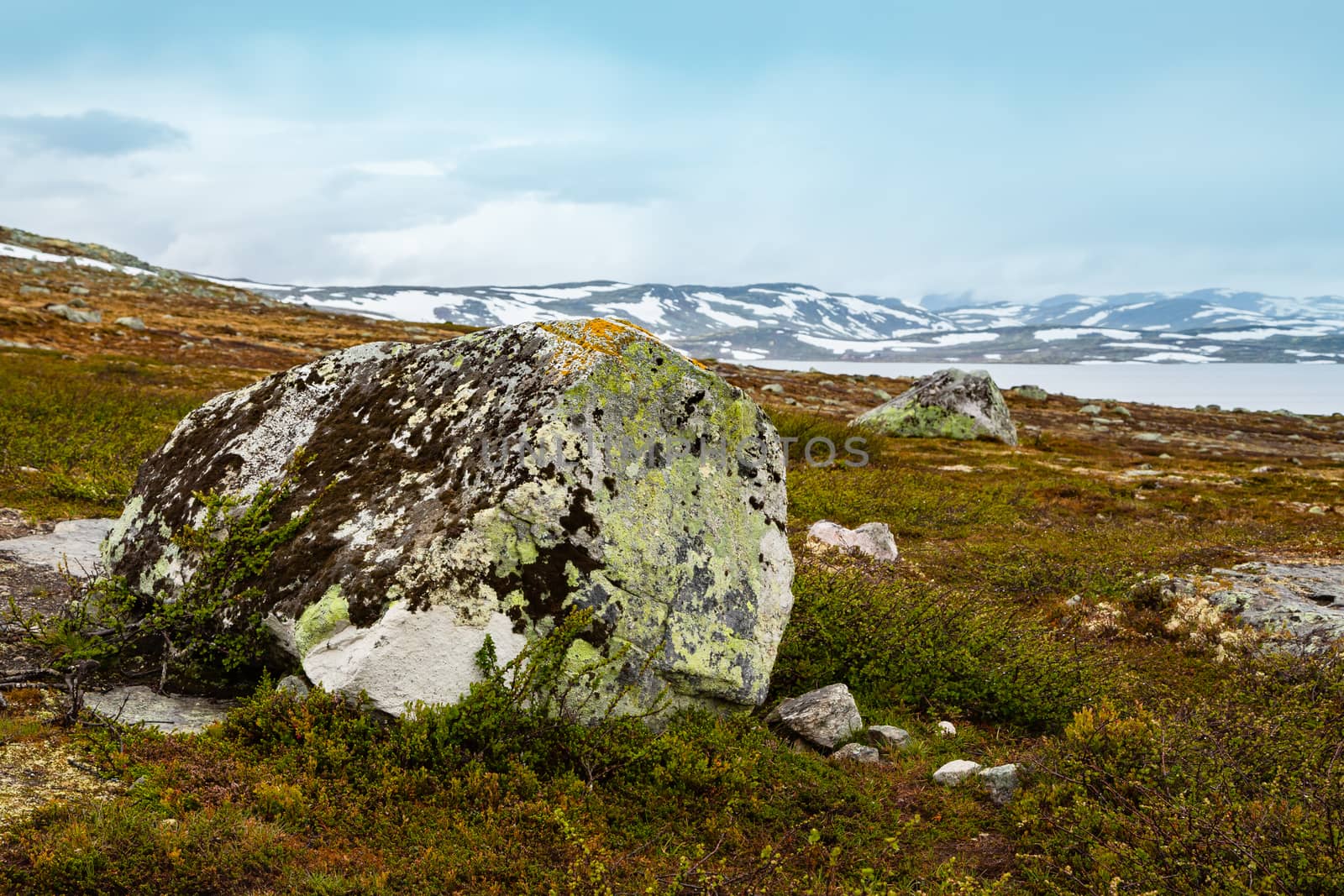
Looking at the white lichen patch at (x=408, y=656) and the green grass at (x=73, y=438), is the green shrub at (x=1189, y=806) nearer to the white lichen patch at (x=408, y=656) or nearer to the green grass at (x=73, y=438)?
the white lichen patch at (x=408, y=656)

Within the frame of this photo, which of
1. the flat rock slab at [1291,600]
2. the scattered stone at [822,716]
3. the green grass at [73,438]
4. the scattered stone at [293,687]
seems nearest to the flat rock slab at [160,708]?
the scattered stone at [293,687]

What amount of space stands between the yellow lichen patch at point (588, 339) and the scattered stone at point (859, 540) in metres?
6.80

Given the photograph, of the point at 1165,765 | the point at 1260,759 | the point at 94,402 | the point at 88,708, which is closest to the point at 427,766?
the point at 88,708

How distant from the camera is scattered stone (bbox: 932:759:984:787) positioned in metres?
5.88

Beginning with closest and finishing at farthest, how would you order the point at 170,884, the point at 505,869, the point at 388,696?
the point at 170,884
the point at 505,869
the point at 388,696

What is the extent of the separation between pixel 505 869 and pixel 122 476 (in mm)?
11788

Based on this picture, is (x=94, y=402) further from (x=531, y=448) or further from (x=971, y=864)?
(x=971, y=864)

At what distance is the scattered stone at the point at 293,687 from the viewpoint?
5.52 meters

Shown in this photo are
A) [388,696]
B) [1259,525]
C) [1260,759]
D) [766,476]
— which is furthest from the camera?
[1259,525]

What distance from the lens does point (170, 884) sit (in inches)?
148

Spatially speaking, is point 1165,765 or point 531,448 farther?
point 531,448

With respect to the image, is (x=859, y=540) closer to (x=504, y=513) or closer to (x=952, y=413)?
(x=504, y=513)

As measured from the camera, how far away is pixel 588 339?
7.11 m

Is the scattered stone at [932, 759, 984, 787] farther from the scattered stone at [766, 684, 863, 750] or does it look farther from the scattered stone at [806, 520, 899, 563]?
the scattered stone at [806, 520, 899, 563]
